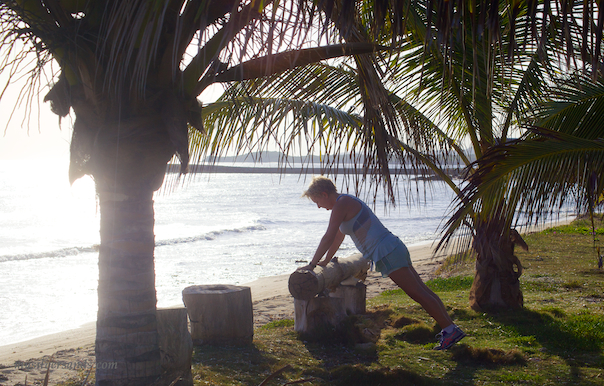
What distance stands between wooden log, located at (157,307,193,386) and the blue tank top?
5.45ft

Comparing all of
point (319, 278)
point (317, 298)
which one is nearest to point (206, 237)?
point (317, 298)

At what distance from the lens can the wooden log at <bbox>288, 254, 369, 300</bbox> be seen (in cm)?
469

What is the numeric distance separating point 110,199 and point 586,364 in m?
4.05

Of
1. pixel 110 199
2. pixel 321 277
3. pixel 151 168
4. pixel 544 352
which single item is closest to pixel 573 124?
pixel 544 352

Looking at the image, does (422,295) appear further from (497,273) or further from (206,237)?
(206,237)

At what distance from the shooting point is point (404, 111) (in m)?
5.25

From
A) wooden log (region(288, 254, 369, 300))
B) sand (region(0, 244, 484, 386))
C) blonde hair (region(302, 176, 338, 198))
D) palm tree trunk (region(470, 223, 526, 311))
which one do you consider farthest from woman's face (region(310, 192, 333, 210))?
palm tree trunk (region(470, 223, 526, 311))

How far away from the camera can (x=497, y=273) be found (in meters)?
5.65

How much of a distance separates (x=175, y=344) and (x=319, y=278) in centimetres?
190

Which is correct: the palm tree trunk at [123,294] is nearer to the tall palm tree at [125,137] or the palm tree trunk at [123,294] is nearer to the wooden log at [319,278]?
the tall palm tree at [125,137]

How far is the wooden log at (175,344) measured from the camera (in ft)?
10.4

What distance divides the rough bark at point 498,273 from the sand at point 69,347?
5.36ft

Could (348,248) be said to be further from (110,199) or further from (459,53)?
(110,199)

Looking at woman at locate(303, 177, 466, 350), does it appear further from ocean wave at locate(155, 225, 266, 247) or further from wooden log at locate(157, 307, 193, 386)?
ocean wave at locate(155, 225, 266, 247)
